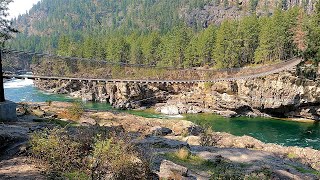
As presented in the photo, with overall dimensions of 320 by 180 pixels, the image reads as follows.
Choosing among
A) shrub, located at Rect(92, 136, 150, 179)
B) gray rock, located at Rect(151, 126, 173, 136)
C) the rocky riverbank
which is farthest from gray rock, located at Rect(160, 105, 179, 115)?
shrub, located at Rect(92, 136, 150, 179)

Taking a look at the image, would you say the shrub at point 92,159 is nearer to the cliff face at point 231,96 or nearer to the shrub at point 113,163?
the shrub at point 113,163

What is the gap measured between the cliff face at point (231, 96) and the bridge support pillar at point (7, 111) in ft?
81.6

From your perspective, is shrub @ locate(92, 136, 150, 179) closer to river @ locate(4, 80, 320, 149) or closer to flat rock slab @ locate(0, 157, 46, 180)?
flat rock slab @ locate(0, 157, 46, 180)

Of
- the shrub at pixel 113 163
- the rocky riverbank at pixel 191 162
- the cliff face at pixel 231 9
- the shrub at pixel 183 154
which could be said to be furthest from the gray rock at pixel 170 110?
the cliff face at pixel 231 9

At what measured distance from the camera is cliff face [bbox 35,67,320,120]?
1325 inches

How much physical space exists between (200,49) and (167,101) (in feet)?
36.8

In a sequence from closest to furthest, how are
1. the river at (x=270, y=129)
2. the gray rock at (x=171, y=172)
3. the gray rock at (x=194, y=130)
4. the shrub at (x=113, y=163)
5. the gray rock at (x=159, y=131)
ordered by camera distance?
1. the shrub at (x=113, y=163)
2. the gray rock at (x=171, y=172)
3. the gray rock at (x=159, y=131)
4. the gray rock at (x=194, y=130)
5. the river at (x=270, y=129)

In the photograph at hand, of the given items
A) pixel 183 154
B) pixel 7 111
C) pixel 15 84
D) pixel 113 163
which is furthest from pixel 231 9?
pixel 113 163

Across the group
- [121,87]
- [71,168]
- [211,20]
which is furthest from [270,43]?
[211,20]

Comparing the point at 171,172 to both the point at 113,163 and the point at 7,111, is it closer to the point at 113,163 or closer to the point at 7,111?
the point at 113,163

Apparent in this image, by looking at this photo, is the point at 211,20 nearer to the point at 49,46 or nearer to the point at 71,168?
the point at 49,46

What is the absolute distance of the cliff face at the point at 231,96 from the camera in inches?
1325

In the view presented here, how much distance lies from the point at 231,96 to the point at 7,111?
90.7 ft

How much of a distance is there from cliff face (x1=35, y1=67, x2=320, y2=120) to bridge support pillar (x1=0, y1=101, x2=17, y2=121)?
2486cm
